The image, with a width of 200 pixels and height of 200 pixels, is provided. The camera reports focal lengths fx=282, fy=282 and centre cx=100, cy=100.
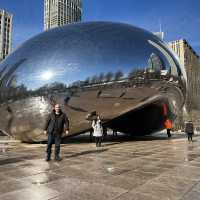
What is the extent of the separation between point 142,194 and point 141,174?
1.39m

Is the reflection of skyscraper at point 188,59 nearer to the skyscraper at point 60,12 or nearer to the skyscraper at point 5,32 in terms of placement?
the skyscraper at point 5,32

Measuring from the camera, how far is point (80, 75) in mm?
9930

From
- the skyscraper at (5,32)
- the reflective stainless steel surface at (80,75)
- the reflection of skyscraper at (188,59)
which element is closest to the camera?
the reflective stainless steel surface at (80,75)

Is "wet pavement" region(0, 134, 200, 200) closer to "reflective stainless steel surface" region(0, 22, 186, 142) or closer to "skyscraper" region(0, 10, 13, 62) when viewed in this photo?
"reflective stainless steel surface" region(0, 22, 186, 142)

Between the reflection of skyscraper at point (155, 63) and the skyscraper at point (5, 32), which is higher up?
the skyscraper at point (5, 32)

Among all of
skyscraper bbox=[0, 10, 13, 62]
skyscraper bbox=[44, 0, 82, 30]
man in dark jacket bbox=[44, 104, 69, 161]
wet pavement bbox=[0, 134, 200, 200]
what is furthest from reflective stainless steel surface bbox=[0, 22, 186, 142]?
skyscraper bbox=[44, 0, 82, 30]

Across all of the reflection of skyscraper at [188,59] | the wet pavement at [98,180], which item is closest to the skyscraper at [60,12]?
the reflection of skyscraper at [188,59]

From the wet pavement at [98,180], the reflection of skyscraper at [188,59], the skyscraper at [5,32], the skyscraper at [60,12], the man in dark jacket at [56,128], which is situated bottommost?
the wet pavement at [98,180]

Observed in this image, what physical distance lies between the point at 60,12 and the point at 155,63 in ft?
567

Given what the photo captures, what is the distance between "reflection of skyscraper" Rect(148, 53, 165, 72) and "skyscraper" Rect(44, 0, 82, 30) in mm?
166789

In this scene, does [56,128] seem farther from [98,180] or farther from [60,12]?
[60,12]

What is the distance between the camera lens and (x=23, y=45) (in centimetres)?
1122

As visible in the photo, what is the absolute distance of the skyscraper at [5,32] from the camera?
117m

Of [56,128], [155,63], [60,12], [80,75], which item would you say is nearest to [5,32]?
[60,12]
